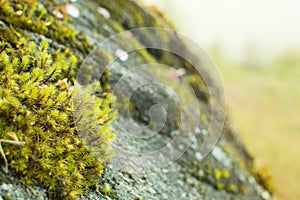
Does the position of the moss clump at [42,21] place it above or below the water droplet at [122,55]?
below

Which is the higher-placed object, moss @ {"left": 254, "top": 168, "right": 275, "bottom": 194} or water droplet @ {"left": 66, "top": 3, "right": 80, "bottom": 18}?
water droplet @ {"left": 66, "top": 3, "right": 80, "bottom": 18}

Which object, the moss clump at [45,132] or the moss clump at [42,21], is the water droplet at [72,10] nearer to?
the moss clump at [42,21]

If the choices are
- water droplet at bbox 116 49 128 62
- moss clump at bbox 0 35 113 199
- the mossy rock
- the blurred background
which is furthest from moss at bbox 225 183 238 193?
moss clump at bbox 0 35 113 199

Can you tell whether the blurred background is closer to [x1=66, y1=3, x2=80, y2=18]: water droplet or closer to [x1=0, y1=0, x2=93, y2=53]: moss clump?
[x1=66, y1=3, x2=80, y2=18]: water droplet

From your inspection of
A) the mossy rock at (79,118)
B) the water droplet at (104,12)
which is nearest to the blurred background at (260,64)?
the mossy rock at (79,118)

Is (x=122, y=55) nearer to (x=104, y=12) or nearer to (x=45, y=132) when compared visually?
(x=104, y=12)

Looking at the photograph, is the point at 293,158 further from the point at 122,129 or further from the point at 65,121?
the point at 65,121

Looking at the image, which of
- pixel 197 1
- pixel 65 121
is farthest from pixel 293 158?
pixel 197 1
